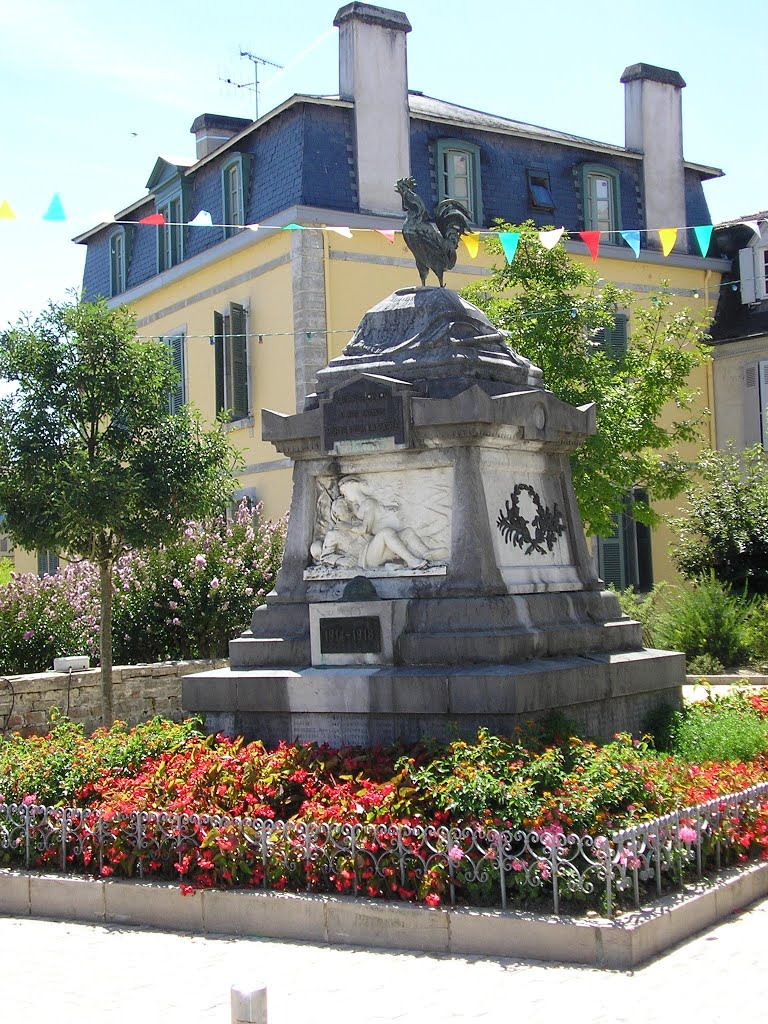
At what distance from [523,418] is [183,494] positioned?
16.5ft

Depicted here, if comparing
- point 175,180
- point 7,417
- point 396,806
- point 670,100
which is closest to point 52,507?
point 7,417

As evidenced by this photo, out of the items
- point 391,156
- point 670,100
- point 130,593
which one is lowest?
point 130,593

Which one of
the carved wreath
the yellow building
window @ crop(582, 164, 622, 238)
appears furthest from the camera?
window @ crop(582, 164, 622, 238)

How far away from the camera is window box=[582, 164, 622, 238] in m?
25.2

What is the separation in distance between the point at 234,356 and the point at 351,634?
1537cm

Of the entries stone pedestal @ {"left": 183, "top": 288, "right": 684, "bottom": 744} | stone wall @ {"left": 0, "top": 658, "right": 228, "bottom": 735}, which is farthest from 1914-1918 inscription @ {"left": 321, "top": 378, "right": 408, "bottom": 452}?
stone wall @ {"left": 0, "top": 658, "right": 228, "bottom": 735}

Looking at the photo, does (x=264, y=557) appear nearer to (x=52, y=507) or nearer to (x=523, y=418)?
(x=52, y=507)

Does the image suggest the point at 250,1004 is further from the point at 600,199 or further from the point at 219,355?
the point at 600,199

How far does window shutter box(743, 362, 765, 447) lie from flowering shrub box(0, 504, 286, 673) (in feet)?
40.1

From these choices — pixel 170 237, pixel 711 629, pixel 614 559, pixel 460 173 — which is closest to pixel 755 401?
pixel 614 559

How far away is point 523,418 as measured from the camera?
31.4 ft

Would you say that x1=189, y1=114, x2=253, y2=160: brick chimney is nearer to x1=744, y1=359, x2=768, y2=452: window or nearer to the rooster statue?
x1=744, y1=359, x2=768, y2=452: window

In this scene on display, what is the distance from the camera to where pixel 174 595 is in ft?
56.5

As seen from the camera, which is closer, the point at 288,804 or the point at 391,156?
the point at 288,804
